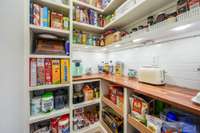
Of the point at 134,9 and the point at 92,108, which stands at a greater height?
the point at 134,9

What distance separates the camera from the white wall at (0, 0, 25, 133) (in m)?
1.05

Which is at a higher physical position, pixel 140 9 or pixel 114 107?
pixel 140 9

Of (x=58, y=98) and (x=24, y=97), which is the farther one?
(x=58, y=98)

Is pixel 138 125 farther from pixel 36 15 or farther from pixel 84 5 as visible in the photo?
pixel 84 5

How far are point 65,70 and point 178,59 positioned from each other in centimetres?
127

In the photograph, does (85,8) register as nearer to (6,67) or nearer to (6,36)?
(6,36)

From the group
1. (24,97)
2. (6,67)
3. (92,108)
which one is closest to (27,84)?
(24,97)

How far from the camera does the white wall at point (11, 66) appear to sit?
1.05m

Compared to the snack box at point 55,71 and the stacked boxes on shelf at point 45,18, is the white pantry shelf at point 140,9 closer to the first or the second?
the stacked boxes on shelf at point 45,18

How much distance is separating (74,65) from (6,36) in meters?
0.82

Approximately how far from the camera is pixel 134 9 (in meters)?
1.18

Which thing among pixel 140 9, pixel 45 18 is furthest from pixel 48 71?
pixel 140 9

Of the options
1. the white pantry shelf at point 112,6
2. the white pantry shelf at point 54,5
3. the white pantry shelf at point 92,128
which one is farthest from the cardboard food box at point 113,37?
the white pantry shelf at point 92,128

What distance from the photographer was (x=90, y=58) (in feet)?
6.58
